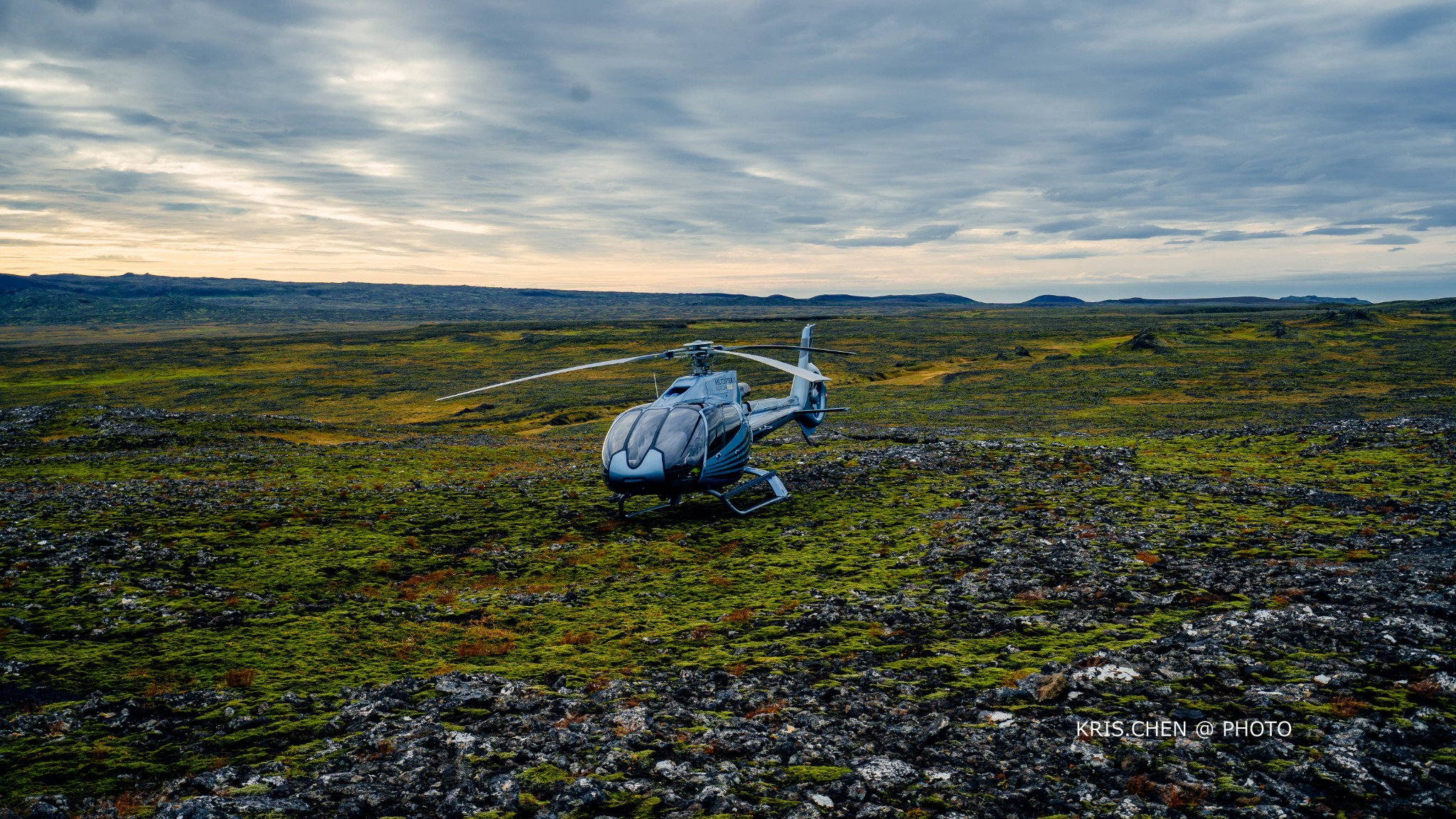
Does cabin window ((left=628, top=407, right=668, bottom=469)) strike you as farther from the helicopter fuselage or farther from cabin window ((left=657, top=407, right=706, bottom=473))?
cabin window ((left=657, top=407, right=706, bottom=473))

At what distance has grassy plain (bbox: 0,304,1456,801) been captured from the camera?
375 inches

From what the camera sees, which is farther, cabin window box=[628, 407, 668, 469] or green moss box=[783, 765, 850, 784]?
cabin window box=[628, 407, 668, 469]

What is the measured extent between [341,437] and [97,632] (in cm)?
3302

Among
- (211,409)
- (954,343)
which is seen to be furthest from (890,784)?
(954,343)

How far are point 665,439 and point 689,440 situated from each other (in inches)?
24.3

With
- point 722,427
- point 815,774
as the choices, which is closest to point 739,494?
point 722,427

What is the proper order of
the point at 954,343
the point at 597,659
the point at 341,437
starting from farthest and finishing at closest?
the point at 954,343
the point at 341,437
the point at 597,659

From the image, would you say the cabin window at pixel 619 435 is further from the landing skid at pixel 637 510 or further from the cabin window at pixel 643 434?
the landing skid at pixel 637 510

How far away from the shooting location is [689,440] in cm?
1719

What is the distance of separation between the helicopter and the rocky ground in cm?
542

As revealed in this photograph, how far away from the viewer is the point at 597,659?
10.0m

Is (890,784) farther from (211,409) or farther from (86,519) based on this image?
(211,409)

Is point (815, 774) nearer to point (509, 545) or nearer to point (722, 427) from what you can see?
point (509, 545)


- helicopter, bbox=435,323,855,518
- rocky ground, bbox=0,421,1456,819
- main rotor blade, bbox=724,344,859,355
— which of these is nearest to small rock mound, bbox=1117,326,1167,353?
main rotor blade, bbox=724,344,859,355
